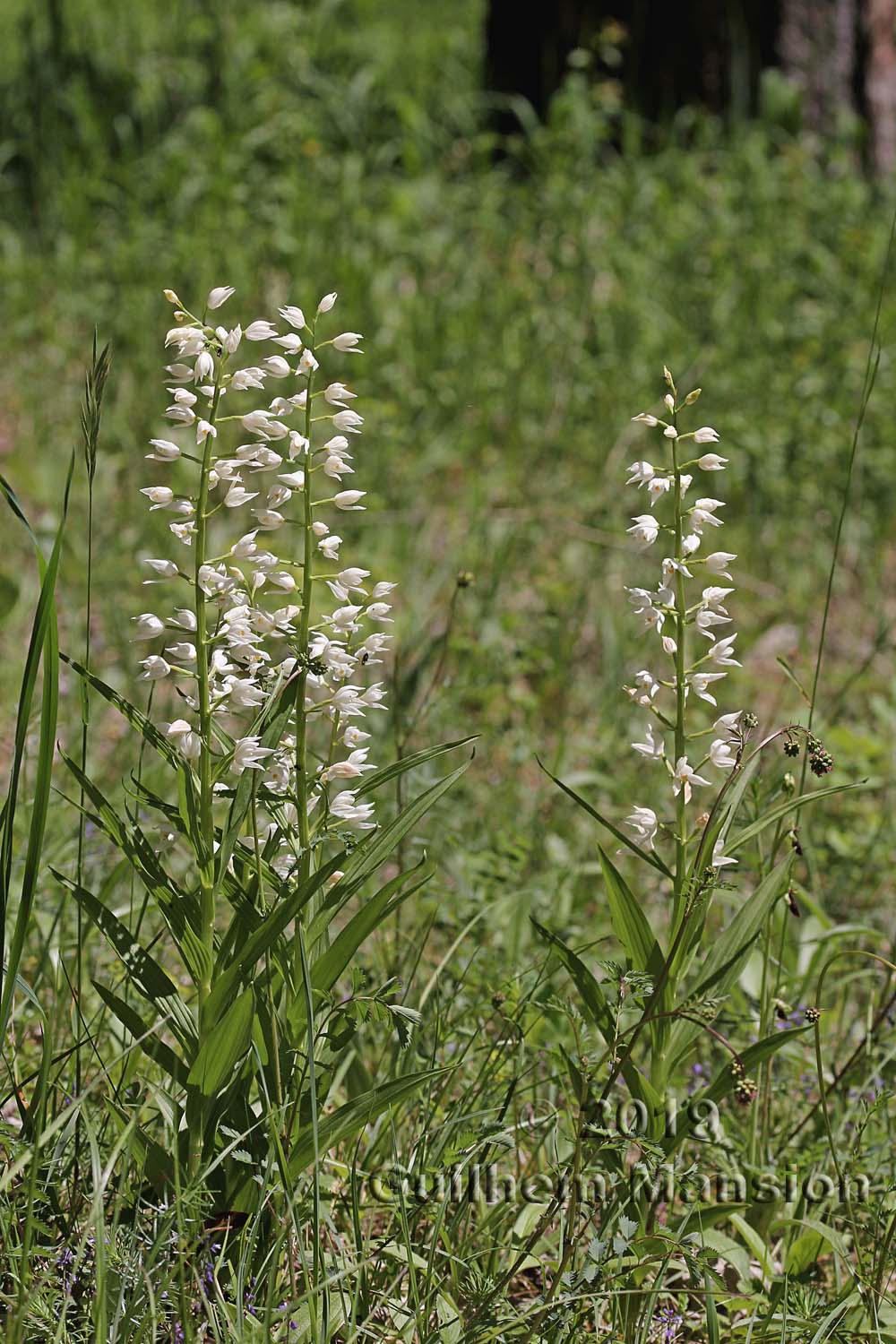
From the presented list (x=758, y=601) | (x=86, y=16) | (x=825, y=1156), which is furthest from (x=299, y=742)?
(x=86, y=16)

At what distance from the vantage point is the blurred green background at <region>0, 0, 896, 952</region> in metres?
3.26

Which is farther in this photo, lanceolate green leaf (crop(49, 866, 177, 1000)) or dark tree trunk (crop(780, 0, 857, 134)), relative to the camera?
dark tree trunk (crop(780, 0, 857, 134))

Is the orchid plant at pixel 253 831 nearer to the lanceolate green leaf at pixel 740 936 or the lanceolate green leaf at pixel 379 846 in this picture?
the lanceolate green leaf at pixel 379 846

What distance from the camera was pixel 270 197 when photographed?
5391 mm

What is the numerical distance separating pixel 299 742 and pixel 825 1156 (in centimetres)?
97

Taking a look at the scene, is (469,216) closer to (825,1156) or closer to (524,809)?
(524,809)

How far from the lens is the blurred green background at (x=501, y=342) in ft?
10.7

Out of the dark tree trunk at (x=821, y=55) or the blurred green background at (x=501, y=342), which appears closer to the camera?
the blurred green background at (x=501, y=342)

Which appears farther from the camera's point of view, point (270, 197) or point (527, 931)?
point (270, 197)

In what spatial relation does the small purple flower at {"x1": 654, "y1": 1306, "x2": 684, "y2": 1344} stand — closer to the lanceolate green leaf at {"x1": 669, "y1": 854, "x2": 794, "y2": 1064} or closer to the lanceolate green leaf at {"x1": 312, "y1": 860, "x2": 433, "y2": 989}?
the lanceolate green leaf at {"x1": 669, "y1": 854, "x2": 794, "y2": 1064}

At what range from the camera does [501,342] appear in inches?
188

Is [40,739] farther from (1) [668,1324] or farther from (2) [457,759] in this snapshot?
(2) [457,759]

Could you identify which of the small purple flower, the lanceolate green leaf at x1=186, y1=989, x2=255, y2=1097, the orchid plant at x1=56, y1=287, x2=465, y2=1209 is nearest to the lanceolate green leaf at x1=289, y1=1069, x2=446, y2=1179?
the orchid plant at x1=56, y1=287, x2=465, y2=1209

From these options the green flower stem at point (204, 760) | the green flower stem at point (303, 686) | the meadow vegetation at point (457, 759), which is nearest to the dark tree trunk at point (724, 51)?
the meadow vegetation at point (457, 759)
